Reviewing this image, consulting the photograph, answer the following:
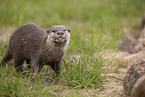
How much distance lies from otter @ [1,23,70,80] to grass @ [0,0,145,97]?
18 cm

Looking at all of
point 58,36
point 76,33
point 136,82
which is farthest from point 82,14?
point 136,82

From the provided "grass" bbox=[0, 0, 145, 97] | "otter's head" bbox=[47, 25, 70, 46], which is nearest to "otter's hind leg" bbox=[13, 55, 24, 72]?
"grass" bbox=[0, 0, 145, 97]

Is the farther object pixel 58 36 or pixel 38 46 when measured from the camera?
pixel 38 46

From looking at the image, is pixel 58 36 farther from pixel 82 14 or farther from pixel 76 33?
pixel 82 14

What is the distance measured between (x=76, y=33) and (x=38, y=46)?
5.27 feet

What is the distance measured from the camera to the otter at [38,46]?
8.70 ft

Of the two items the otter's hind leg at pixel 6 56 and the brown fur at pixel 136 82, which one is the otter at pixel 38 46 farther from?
the brown fur at pixel 136 82

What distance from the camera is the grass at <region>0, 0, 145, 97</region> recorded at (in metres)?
2.54

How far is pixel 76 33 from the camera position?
4422 millimetres

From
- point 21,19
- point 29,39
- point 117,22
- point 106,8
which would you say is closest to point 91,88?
point 29,39

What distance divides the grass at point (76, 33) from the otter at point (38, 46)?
0.18 metres

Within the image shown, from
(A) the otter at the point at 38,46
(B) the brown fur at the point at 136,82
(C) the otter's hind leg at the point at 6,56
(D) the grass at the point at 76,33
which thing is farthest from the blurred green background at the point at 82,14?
(B) the brown fur at the point at 136,82

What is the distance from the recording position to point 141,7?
6852 millimetres

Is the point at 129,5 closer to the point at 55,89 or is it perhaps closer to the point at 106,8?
the point at 106,8
